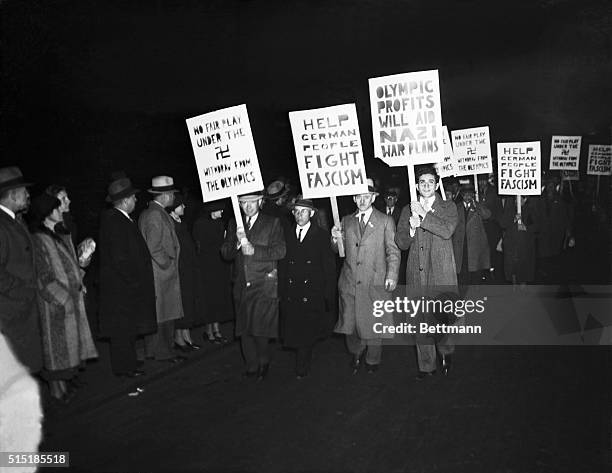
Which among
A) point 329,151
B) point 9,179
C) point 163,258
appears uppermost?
point 329,151

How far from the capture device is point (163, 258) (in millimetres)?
8375

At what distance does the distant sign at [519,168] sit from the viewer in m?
11.6

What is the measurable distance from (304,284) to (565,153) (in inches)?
380

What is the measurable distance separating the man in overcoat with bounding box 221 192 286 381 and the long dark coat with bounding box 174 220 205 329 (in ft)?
4.23

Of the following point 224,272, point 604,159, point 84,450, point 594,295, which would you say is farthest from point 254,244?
point 604,159

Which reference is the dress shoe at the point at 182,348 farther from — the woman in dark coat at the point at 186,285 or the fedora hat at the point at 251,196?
the fedora hat at the point at 251,196

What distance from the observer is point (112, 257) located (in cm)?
742

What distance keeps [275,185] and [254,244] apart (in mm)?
2925

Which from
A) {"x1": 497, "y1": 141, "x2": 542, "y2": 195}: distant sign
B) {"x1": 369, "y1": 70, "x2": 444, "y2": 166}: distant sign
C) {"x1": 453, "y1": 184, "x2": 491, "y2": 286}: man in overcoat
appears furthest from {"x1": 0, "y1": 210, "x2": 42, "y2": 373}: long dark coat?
{"x1": 497, "y1": 141, "x2": 542, "y2": 195}: distant sign

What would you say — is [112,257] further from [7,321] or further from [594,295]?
[594,295]

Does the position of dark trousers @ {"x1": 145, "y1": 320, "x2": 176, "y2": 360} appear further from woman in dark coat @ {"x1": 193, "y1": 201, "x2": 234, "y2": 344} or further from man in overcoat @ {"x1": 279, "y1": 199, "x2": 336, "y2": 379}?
man in overcoat @ {"x1": 279, "y1": 199, "x2": 336, "y2": 379}

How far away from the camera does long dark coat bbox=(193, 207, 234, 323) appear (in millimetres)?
9531

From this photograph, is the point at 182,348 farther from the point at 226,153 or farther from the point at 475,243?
the point at 475,243

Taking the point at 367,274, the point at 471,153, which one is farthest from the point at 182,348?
the point at 471,153
